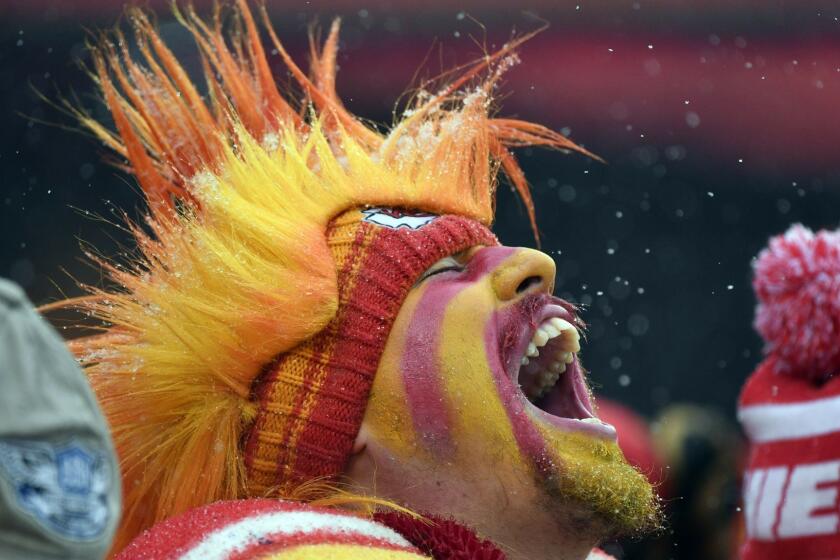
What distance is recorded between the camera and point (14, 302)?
64 cm

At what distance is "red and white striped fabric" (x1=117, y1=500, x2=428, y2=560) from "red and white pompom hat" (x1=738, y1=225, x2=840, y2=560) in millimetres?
501

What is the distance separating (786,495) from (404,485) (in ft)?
1.61

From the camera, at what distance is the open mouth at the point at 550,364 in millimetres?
1604

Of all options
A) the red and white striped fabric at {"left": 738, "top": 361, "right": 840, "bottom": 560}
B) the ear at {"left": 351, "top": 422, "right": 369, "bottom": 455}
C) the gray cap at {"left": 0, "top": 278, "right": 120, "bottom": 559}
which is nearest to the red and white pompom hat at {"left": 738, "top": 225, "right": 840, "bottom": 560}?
the red and white striped fabric at {"left": 738, "top": 361, "right": 840, "bottom": 560}

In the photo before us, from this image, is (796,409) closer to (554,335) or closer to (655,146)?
(554,335)

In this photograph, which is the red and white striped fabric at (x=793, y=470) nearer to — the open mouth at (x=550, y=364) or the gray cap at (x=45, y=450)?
the open mouth at (x=550, y=364)

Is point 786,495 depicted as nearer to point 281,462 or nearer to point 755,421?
point 755,421

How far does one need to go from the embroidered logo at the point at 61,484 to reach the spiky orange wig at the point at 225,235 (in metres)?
0.86

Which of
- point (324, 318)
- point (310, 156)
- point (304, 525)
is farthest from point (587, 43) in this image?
point (304, 525)

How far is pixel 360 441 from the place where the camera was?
1.56m

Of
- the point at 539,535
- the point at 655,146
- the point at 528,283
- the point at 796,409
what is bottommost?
the point at 539,535

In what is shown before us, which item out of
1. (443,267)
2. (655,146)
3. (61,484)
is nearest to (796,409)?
(443,267)

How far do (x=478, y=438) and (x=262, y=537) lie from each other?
0.38 metres

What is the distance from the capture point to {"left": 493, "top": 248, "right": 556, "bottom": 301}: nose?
165 centimetres
